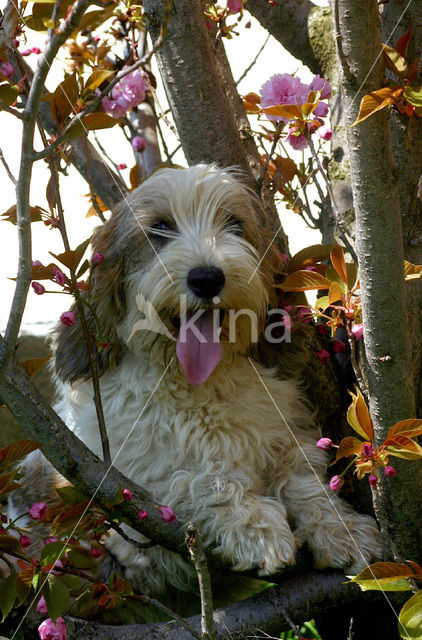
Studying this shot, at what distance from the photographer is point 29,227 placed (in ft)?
6.91

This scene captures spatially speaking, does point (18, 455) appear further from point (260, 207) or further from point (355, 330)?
point (260, 207)

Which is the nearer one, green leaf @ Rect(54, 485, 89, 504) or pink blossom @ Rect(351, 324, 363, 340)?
green leaf @ Rect(54, 485, 89, 504)

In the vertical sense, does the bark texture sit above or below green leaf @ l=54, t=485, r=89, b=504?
above

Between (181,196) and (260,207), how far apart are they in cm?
44

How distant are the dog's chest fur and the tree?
0.77ft

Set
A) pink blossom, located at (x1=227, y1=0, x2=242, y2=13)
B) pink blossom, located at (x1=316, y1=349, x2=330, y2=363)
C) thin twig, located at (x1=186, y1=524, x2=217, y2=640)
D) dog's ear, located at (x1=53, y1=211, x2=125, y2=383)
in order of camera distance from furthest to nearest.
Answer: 1. pink blossom, located at (x1=227, y1=0, x2=242, y2=13)
2. pink blossom, located at (x1=316, y1=349, x2=330, y2=363)
3. dog's ear, located at (x1=53, y1=211, x2=125, y2=383)
4. thin twig, located at (x1=186, y1=524, x2=217, y2=640)

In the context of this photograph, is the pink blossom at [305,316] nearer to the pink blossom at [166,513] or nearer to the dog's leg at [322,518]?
the dog's leg at [322,518]

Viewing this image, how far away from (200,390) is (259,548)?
0.64 meters

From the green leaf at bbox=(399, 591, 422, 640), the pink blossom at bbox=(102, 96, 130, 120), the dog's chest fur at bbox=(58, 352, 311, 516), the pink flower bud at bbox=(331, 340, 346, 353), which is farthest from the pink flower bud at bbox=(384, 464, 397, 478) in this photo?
the pink blossom at bbox=(102, 96, 130, 120)

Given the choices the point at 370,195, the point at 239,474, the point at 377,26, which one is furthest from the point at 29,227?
the point at 239,474

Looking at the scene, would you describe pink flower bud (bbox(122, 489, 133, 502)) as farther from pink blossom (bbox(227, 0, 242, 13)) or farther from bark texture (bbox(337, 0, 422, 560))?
pink blossom (bbox(227, 0, 242, 13))

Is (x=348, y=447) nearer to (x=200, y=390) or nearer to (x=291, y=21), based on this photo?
(x=200, y=390)

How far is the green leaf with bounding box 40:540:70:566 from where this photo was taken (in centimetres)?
233

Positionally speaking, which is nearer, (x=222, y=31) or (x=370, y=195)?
(x=370, y=195)
